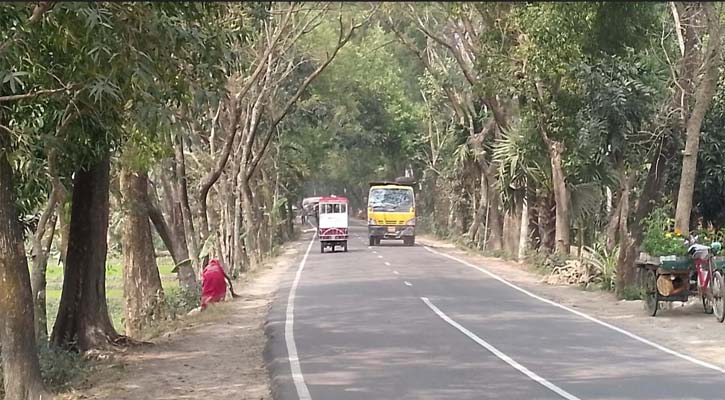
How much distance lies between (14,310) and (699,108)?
13177 mm

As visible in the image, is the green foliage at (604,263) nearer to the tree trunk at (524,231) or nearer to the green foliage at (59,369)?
the tree trunk at (524,231)

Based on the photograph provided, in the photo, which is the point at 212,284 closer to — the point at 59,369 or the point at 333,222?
the point at 59,369

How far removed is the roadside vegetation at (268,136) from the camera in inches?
465

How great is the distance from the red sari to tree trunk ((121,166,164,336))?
1021 mm

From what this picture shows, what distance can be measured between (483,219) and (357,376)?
37.8 m

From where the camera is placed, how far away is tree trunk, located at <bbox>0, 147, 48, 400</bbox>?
1258cm

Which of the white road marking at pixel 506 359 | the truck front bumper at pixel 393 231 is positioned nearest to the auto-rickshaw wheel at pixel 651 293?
the white road marking at pixel 506 359

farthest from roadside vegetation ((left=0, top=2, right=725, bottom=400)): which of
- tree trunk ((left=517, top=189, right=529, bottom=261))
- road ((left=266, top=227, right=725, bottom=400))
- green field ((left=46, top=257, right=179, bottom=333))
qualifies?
road ((left=266, top=227, right=725, bottom=400))

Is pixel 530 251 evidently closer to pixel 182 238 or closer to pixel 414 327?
pixel 182 238

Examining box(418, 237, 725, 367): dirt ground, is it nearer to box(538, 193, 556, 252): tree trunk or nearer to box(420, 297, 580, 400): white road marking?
box(420, 297, 580, 400): white road marking

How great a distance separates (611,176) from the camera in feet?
96.8

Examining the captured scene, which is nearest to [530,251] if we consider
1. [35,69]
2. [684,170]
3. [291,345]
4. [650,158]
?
[650,158]

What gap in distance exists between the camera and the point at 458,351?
637 inches

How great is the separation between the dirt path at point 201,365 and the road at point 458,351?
393 millimetres
